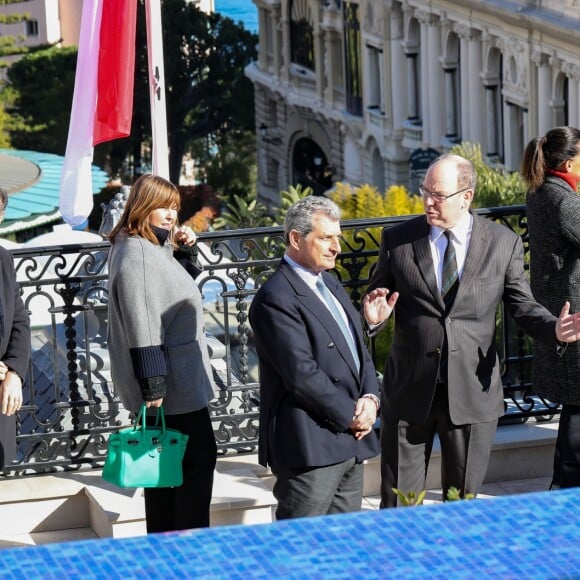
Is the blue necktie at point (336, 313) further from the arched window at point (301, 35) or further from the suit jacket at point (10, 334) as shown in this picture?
the arched window at point (301, 35)

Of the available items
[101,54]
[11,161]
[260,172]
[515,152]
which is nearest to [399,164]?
[515,152]

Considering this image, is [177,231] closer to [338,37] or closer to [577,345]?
[577,345]

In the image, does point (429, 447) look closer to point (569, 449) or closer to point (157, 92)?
point (569, 449)

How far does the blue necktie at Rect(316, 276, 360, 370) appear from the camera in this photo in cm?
555

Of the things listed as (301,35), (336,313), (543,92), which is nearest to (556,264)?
A: (336,313)

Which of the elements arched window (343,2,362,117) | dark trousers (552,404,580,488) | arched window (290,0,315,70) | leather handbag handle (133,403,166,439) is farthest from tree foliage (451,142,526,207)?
arched window (290,0,315,70)

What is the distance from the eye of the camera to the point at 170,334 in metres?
5.86

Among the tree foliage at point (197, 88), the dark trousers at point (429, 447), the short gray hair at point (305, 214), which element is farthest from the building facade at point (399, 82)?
the short gray hair at point (305, 214)

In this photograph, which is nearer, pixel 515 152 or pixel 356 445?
pixel 356 445

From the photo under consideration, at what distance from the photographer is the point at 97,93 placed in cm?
791

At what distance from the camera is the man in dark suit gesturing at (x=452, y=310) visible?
573 cm

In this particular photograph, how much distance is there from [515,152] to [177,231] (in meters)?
41.8

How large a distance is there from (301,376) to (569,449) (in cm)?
154

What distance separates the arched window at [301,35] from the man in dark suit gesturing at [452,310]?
6425cm
